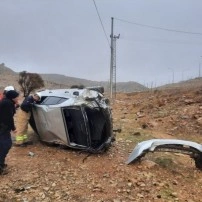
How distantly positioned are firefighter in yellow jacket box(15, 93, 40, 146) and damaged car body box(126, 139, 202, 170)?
2.80 metres

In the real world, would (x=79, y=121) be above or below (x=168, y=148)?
above

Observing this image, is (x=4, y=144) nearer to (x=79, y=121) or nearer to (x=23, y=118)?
(x=79, y=121)

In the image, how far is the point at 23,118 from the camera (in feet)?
34.2

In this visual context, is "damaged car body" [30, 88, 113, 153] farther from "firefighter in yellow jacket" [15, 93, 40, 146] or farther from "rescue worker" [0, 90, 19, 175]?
"rescue worker" [0, 90, 19, 175]

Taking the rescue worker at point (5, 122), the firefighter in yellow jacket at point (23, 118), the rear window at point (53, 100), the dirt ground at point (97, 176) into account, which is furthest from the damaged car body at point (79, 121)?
the rescue worker at point (5, 122)

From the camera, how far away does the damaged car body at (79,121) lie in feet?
31.2

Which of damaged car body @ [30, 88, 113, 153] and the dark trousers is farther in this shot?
damaged car body @ [30, 88, 113, 153]

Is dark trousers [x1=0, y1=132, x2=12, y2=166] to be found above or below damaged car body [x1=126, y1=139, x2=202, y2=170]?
above

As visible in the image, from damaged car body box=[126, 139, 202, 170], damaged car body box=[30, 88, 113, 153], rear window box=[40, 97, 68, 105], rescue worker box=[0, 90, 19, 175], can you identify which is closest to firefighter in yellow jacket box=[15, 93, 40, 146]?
rear window box=[40, 97, 68, 105]

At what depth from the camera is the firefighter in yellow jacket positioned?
10.3m

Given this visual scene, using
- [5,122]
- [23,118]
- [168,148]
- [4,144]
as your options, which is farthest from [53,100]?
[168,148]

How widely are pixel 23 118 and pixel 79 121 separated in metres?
1.65

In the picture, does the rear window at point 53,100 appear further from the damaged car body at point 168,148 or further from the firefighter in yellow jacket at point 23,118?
the damaged car body at point 168,148

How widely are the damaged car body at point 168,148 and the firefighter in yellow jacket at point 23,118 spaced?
2797mm
